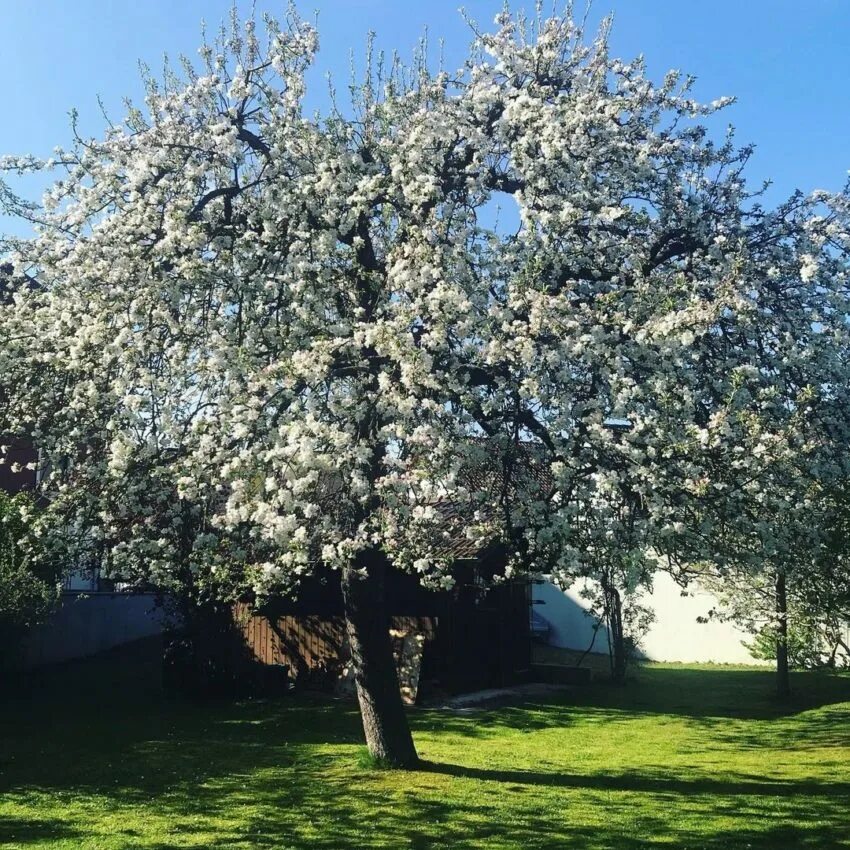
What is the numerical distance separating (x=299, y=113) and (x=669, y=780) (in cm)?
1066

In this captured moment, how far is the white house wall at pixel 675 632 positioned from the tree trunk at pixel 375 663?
16.8 meters

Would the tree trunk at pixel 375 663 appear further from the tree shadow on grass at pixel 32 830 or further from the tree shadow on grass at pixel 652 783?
the tree shadow on grass at pixel 32 830

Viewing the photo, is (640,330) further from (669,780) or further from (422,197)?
(669,780)

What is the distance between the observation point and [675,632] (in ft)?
100.0

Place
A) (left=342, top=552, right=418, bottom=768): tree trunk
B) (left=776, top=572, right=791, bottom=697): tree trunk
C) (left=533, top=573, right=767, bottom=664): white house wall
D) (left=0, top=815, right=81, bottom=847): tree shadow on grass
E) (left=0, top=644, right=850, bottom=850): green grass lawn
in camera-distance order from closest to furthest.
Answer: (left=0, top=815, right=81, bottom=847): tree shadow on grass < (left=0, top=644, right=850, bottom=850): green grass lawn < (left=342, top=552, right=418, bottom=768): tree trunk < (left=776, top=572, right=791, bottom=697): tree trunk < (left=533, top=573, right=767, bottom=664): white house wall

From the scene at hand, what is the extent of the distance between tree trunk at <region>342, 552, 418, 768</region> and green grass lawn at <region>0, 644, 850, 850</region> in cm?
50

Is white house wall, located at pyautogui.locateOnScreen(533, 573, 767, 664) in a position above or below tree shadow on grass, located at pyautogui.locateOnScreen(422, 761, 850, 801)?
above

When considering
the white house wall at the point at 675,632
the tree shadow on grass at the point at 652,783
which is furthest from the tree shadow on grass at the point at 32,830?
the white house wall at the point at 675,632

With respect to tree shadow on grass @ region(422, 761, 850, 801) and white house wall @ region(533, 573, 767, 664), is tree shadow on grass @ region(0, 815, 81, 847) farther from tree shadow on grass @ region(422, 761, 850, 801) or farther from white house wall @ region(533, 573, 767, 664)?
white house wall @ region(533, 573, 767, 664)

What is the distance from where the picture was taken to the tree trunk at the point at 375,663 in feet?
40.7

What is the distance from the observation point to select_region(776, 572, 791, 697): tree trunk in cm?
1848

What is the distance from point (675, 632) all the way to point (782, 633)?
11466 mm

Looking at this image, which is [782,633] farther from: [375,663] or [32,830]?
[32,830]

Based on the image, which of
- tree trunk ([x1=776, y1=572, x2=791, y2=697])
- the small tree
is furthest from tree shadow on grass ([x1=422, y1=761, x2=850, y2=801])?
the small tree
